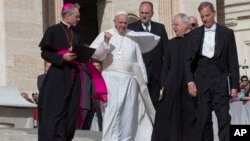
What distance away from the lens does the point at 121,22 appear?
39.9 ft

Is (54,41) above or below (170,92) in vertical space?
above

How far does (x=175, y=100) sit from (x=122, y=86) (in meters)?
0.81

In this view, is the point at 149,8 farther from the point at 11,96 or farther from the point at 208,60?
the point at 11,96

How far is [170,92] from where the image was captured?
11.9 m

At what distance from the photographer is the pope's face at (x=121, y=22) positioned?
1207cm

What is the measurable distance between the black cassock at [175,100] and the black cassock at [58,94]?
4.90 ft

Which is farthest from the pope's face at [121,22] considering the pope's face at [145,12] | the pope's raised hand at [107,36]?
the pope's face at [145,12]

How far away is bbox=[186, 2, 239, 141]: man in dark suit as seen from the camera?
36.4ft

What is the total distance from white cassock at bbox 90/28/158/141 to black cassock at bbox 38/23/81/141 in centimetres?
94

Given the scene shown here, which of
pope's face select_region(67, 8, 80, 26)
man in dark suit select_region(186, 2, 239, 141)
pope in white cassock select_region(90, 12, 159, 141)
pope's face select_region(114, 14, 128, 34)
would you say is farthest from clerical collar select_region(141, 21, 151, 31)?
pope's face select_region(67, 8, 80, 26)

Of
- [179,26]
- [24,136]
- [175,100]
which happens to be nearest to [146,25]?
[179,26]

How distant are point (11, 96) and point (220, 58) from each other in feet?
22.0

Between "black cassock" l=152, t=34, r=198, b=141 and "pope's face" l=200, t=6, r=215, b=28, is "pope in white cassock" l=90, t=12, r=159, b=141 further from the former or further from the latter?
"pope's face" l=200, t=6, r=215, b=28

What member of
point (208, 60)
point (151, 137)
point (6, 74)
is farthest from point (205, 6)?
point (6, 74)
